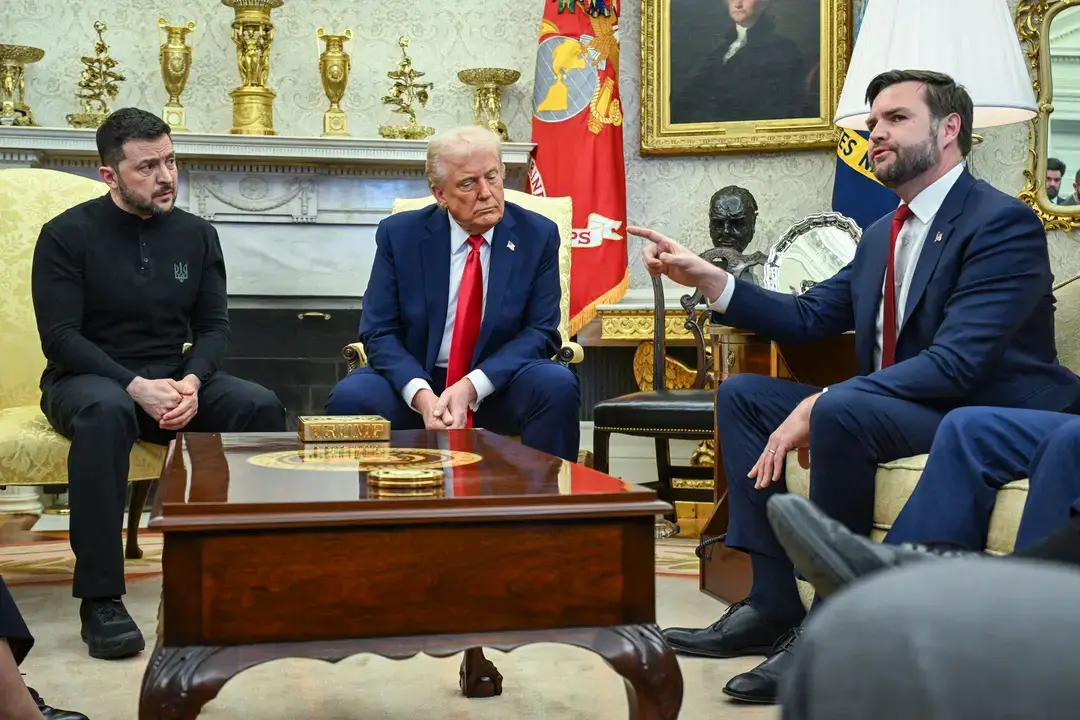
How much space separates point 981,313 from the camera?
243 cm

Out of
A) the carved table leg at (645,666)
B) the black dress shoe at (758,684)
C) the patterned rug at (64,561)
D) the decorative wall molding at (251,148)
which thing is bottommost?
the patterned rug at (64,561)

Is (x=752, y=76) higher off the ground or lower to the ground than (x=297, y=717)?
higher

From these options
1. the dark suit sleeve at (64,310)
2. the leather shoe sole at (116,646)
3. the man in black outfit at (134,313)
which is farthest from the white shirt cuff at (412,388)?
the leather shoe sole at (116,646)

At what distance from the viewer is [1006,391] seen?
2.49 meters

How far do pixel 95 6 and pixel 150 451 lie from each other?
306cm

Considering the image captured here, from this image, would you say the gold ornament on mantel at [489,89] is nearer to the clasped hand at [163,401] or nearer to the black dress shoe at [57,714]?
the clasped hand at [163,401]

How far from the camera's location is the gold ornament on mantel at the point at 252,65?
5.23m

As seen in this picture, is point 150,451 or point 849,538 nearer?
point 849,538

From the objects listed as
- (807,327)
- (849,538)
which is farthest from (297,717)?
(849,538)

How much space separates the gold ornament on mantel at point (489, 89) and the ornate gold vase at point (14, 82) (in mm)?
1842

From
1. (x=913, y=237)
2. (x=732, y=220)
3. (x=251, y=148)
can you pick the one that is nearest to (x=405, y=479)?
(x=913, y=237)

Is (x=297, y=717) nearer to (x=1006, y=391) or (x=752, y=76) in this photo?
(x=1006, y=391)

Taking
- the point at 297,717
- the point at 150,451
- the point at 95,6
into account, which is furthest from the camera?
the point at 95,6

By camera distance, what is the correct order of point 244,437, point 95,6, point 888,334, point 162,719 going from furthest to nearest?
point 95,6
point 888,334
point 244,437
point 162,719
